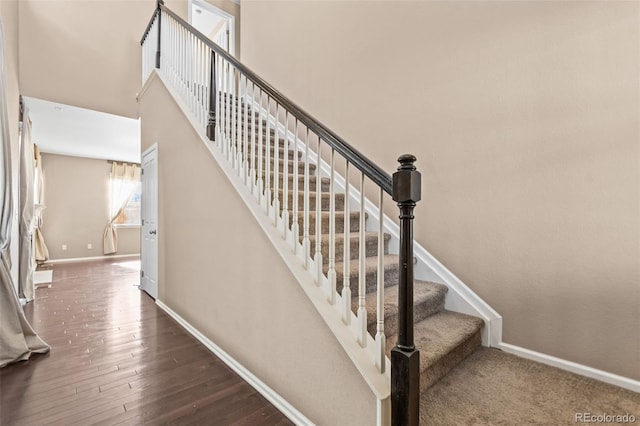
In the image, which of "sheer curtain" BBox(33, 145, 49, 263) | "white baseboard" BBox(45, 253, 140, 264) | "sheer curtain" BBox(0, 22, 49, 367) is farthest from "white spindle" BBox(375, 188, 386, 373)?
"white baseboard" BBox(45, 253, 140, 264)

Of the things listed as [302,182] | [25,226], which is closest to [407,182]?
[302,182]

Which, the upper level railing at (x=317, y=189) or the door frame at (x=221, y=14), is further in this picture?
the door frame at (x=221, y=14)

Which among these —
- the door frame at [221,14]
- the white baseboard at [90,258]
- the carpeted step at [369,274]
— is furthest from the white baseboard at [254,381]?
the white baseboard at [90,258]

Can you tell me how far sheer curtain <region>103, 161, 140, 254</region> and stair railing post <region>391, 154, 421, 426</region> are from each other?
27.7 ft

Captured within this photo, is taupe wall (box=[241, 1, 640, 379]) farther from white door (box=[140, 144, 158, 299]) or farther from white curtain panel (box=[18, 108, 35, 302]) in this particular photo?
white curtain panel (box=[18, 108, 35, 302])

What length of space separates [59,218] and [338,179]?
7.44 meters

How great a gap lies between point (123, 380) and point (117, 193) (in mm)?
7137

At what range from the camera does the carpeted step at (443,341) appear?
154 centimetres

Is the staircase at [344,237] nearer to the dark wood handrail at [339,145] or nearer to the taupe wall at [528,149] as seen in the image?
the dark wood handrail at [339,145]

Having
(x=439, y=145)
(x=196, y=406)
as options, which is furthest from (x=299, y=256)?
(x=439, y=145)

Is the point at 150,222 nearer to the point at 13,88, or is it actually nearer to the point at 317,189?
the point at 13,88

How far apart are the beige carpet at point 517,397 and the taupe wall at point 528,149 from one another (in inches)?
6.9

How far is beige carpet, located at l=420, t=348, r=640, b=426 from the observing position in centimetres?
133

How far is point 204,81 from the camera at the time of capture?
2.66m
